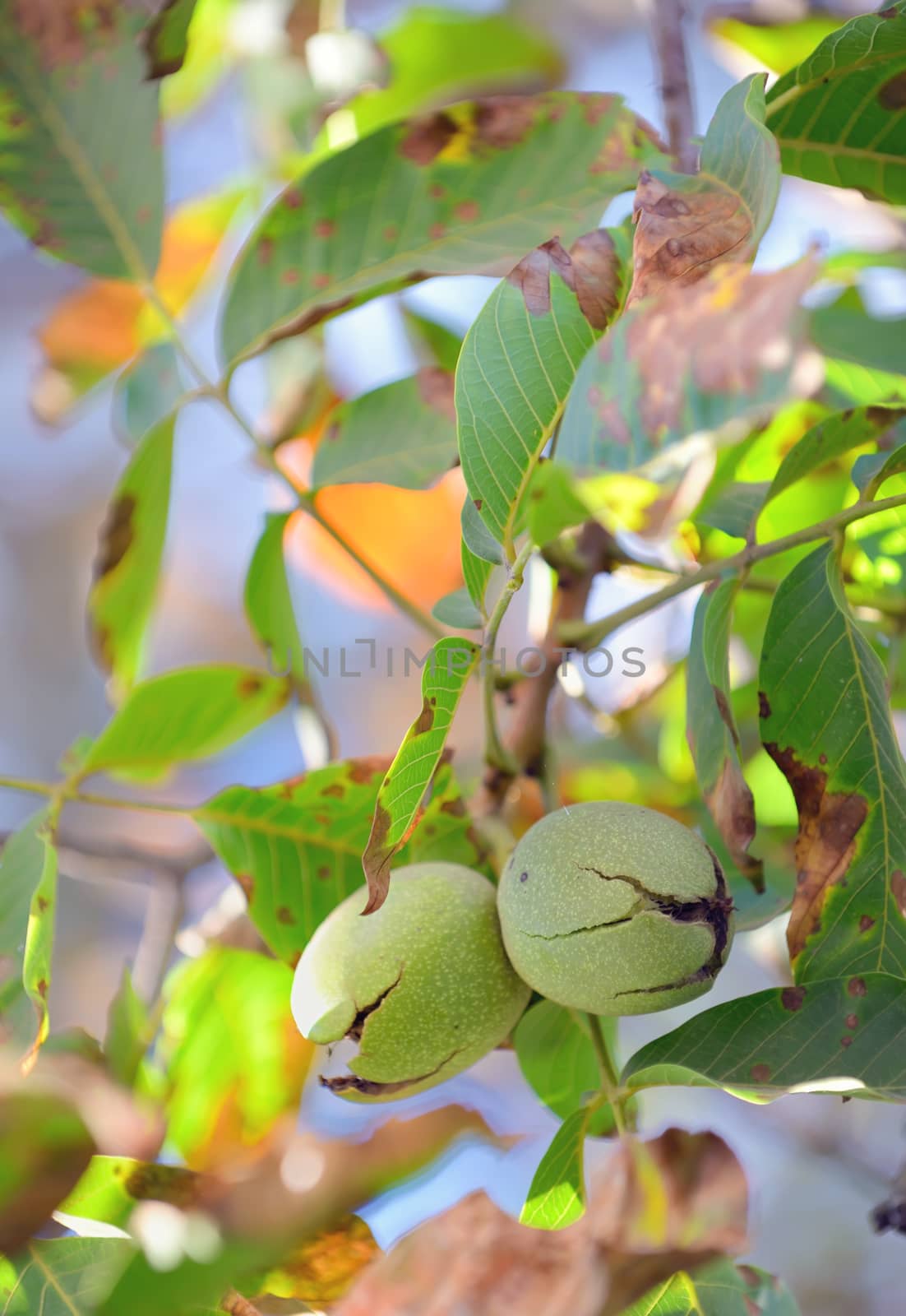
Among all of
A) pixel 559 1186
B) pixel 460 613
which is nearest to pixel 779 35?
pixel 460 613

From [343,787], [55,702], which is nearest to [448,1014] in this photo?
[343,787]

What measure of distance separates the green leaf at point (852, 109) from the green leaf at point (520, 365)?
252 millimetres

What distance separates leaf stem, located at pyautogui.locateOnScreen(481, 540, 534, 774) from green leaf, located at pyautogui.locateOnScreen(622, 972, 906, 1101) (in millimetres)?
206

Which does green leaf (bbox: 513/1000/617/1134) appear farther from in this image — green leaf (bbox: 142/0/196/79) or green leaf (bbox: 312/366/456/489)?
green leaf (bbox: 142/0/196/79)

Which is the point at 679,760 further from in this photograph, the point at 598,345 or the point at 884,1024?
the point at 598,345

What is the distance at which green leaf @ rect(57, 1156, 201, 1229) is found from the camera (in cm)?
62

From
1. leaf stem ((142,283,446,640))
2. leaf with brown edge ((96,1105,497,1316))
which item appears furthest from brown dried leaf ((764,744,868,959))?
leaf stem ((142,283,446,640))

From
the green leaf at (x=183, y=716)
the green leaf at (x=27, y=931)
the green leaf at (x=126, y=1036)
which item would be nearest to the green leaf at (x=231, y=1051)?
the green leaf at (x=126, y=1036)

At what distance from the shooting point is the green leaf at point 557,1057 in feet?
2.25

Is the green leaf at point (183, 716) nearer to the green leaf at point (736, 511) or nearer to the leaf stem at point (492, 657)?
the leaf stem at point (492, 657)

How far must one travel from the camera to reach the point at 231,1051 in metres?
0.97

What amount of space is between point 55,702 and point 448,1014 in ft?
9.25

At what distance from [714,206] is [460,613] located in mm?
237

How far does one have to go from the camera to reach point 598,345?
42cm
